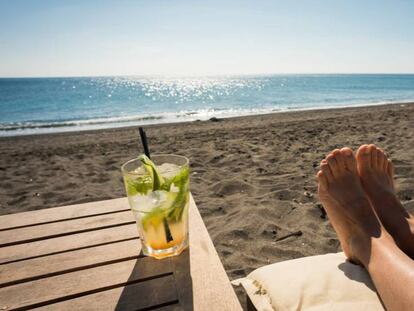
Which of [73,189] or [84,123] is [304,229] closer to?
[73,189]

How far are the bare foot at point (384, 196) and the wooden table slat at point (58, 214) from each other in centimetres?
131

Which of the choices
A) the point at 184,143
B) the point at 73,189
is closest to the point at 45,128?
the point at 184,143

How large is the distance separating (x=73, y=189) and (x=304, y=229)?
272 centimetres

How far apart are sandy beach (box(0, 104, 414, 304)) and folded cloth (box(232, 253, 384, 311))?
84 centimetres

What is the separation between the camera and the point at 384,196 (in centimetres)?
175

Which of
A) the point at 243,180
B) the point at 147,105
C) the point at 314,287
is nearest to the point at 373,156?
the point at 314,287

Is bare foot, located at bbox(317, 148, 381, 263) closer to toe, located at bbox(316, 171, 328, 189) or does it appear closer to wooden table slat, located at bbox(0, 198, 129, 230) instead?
toe, located at bbox(316, 171, 328, 189)

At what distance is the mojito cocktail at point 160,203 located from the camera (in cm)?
88

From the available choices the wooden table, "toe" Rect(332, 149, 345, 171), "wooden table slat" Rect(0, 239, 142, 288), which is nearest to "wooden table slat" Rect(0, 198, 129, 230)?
the wooden table

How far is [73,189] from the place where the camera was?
369 centimetres

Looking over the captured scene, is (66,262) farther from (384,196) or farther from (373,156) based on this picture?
(373,156)

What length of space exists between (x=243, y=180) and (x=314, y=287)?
2473 millimetres

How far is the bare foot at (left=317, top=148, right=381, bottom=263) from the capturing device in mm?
1337

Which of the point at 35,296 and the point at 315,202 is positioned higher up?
the point at 35,296
